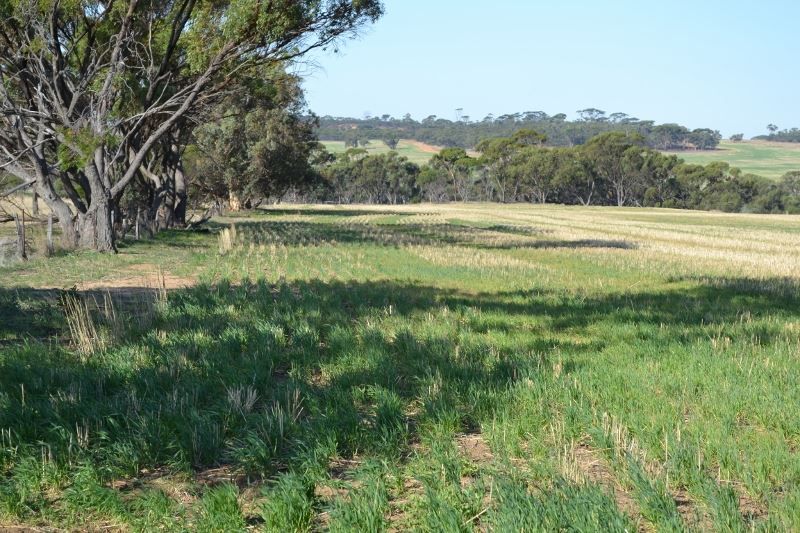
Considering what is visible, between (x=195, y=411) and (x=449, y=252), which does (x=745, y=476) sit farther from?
(x=449, y=252)

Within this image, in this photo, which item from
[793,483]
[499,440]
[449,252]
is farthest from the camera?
[449,252]

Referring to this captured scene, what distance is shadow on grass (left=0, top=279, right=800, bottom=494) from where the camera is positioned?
205 inches

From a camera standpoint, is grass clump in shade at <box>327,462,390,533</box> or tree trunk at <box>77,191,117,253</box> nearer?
grass clump in shade at <box>327,462,390,533</box>

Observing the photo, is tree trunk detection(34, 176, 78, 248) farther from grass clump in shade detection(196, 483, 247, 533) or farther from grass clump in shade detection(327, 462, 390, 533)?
grass clump in shade detection(327, 462, 390, 533)

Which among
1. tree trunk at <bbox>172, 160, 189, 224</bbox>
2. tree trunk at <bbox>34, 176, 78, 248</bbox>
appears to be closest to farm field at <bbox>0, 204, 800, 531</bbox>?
tree trunk at <bbox>34, 176, 78, 248</bbox>

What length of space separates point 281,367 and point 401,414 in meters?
2.32

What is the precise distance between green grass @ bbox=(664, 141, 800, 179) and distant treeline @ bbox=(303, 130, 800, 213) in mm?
42286

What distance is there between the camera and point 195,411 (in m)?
5.57

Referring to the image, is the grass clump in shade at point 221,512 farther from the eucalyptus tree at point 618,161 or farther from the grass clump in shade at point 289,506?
the eucalyptus tree at point 618,161

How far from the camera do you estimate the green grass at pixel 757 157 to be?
148m

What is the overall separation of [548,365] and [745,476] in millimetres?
2968

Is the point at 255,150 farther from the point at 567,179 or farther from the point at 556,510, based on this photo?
the point at 567,179

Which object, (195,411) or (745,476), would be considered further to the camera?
(195,411)

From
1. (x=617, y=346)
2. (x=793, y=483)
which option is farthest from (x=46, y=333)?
(x=793, y=483)
